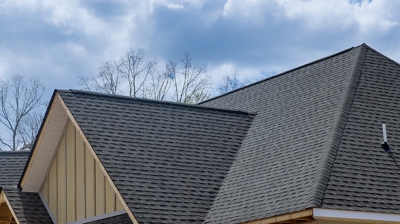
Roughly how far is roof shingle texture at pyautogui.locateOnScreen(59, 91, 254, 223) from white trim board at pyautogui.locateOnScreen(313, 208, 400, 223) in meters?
3.05

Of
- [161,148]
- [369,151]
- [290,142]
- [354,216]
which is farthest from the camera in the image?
[161,148]

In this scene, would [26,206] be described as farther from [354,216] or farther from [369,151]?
[354,216]

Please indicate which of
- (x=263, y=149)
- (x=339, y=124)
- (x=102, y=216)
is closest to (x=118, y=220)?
Answer: (x=102, y=216)

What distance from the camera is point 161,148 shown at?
1506cm

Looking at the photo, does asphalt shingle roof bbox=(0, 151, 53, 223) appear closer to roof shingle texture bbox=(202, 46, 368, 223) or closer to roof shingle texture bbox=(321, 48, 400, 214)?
roof shingle texture bbox=(202, 46, 368, 223)

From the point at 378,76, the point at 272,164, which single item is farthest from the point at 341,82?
the point at 272,164

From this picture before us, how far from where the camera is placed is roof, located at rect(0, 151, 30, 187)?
66.8 feet

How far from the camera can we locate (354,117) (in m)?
13.9

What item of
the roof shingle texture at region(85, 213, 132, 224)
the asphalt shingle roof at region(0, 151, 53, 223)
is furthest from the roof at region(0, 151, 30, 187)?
the roof shingle texture at region(85, 213, 132, 224)

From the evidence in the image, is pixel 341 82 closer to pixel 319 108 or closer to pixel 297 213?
pixel 319 108

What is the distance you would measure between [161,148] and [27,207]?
3442 millimetres

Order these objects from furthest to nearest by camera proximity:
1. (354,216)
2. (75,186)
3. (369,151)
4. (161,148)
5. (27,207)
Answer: (27,207), (75,186), (161,148), (369,151), (354,216)

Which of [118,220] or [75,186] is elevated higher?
[75,186]

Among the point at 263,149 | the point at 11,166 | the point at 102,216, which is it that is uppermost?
the point at 11,166
